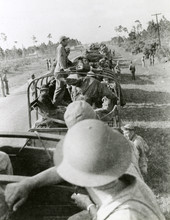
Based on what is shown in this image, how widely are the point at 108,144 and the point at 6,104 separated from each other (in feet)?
41.8

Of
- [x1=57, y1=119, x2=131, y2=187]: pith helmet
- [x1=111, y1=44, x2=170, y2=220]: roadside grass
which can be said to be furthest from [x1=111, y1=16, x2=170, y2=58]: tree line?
[x1=57, y1=119, x2=131, y2=187]: pith helmet

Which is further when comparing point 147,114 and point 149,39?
point 149,39

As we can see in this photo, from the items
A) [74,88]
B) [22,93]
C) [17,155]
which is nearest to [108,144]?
[17,155]

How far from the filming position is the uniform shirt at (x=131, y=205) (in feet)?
5.05

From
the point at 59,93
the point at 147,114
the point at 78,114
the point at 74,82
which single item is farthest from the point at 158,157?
the point at 78,114

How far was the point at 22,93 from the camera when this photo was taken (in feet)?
54.6

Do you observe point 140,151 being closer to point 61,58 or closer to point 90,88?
point 90,88

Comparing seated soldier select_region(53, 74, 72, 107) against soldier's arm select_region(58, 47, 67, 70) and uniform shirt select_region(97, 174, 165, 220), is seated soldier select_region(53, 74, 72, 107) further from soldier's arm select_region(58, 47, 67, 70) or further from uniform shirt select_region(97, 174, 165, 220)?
uniform shirt select_region(97, 174, 165, 220)

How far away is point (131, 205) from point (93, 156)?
0.26 metres

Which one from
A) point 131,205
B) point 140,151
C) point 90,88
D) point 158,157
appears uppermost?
point 131,205

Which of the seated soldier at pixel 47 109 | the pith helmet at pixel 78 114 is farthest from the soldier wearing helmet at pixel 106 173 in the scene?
the seated soldier at pixel 47 109

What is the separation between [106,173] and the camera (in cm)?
160

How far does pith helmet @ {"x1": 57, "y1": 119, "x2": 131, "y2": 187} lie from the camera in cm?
160

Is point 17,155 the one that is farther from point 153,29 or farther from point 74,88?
point 153,29
